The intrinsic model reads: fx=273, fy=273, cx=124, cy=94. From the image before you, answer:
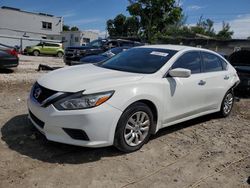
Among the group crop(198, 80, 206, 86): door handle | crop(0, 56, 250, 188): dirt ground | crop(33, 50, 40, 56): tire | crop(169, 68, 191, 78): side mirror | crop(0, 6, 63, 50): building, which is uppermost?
crop(0, 6, 63, 50): building

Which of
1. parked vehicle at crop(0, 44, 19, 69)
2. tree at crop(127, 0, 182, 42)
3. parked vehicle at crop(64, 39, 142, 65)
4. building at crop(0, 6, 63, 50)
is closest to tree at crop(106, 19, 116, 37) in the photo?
building at crop(0, 6, 63, 50)

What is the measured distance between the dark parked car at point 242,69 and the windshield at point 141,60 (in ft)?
14.7

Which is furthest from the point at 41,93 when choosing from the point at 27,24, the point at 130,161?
the point at 27,24

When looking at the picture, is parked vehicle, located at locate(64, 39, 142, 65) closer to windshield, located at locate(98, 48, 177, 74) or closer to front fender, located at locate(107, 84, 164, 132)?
windshield, located at locate(98, 48, 177, 74)

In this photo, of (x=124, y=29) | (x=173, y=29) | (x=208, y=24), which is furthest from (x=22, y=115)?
(x=208, y=24)

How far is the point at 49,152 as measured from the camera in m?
3.79

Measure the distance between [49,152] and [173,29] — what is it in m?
58.1

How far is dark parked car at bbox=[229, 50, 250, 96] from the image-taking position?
832 cm

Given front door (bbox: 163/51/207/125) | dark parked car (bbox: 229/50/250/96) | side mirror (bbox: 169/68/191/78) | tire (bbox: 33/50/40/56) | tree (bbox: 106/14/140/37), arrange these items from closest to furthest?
side mirror (bbox: 169/68/191/78) → front door (bbox: 163/51/207/125) → dark parked car (bbox: 229/50/250/96) → tire (bbox: 33/50/40/56) → tree (bbox: 106/14/140/37)

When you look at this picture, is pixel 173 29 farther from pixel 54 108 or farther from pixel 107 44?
pixel 54 108

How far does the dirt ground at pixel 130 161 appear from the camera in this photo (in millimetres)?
3213

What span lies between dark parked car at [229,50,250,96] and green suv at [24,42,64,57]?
22311 mm

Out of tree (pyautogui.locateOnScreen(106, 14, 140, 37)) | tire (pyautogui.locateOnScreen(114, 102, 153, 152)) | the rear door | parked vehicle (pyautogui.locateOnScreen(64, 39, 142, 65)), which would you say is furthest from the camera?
tree (pyautogui.locateOnScreen(106, 14, 140, 37))

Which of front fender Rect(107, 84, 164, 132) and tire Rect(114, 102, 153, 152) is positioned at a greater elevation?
front fender Rect(107, 84, 164, 132)
